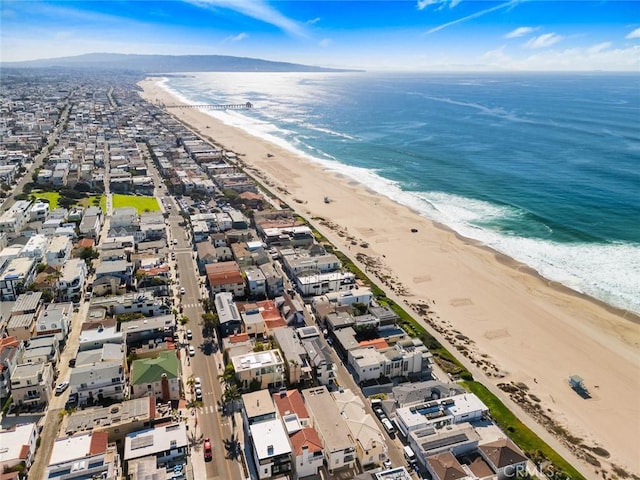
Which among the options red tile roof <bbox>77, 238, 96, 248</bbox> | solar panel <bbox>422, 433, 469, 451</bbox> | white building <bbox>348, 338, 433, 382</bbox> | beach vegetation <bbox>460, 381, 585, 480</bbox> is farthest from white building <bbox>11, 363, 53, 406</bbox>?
beach vegetation <bbox>460, 381, 585, 480</bbox>

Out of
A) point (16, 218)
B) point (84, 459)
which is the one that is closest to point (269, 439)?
point (84, 459)

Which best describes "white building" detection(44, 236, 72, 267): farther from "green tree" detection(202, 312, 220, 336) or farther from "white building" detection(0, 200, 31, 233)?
"green tree" detection(202, 312, 220, 336)

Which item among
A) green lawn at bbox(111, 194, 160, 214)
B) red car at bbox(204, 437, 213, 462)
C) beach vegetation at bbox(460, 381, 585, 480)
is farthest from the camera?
green lawn at bbox(111, 194, 160, 214)

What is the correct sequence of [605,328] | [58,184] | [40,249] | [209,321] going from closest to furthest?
[209,321]
[605,328]
[40,249]
[58,184]

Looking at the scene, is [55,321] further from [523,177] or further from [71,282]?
[523,177]

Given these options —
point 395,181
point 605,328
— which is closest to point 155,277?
point 605,328

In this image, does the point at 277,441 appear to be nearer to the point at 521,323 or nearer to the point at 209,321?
the point at 209,321

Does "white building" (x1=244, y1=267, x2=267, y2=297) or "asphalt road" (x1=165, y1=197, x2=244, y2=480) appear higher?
"white building" (x1=244, y1=267, x2=267, y2=297)
